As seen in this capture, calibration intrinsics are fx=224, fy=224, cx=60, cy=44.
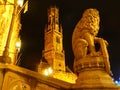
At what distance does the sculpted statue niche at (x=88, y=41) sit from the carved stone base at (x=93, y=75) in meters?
0.10

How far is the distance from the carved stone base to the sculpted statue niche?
99mm

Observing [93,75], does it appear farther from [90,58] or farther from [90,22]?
[90,22]

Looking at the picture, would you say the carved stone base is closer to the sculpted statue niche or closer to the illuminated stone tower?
the sculpted statue niche

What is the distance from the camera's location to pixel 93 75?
21.6 ft

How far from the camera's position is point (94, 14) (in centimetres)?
766

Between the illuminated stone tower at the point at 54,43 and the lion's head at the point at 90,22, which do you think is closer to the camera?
the lion's head at the point at 90,22

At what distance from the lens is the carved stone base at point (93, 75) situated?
6.27m

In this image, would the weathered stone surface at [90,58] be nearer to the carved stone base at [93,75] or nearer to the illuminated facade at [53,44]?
the carved stone base at [93,75]

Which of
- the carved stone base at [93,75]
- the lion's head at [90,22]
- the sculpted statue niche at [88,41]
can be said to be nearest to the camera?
the carved stone base at [93,75]

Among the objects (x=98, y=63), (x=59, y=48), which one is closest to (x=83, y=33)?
(x=98, y=63)

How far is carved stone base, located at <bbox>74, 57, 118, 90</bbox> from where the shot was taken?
6266mm

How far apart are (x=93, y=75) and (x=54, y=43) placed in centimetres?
6422

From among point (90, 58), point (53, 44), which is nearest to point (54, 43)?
point (53, 44)

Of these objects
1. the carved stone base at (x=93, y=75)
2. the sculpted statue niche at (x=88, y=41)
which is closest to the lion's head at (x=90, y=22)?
the sculpted statue niche at (x=88, y=41)
